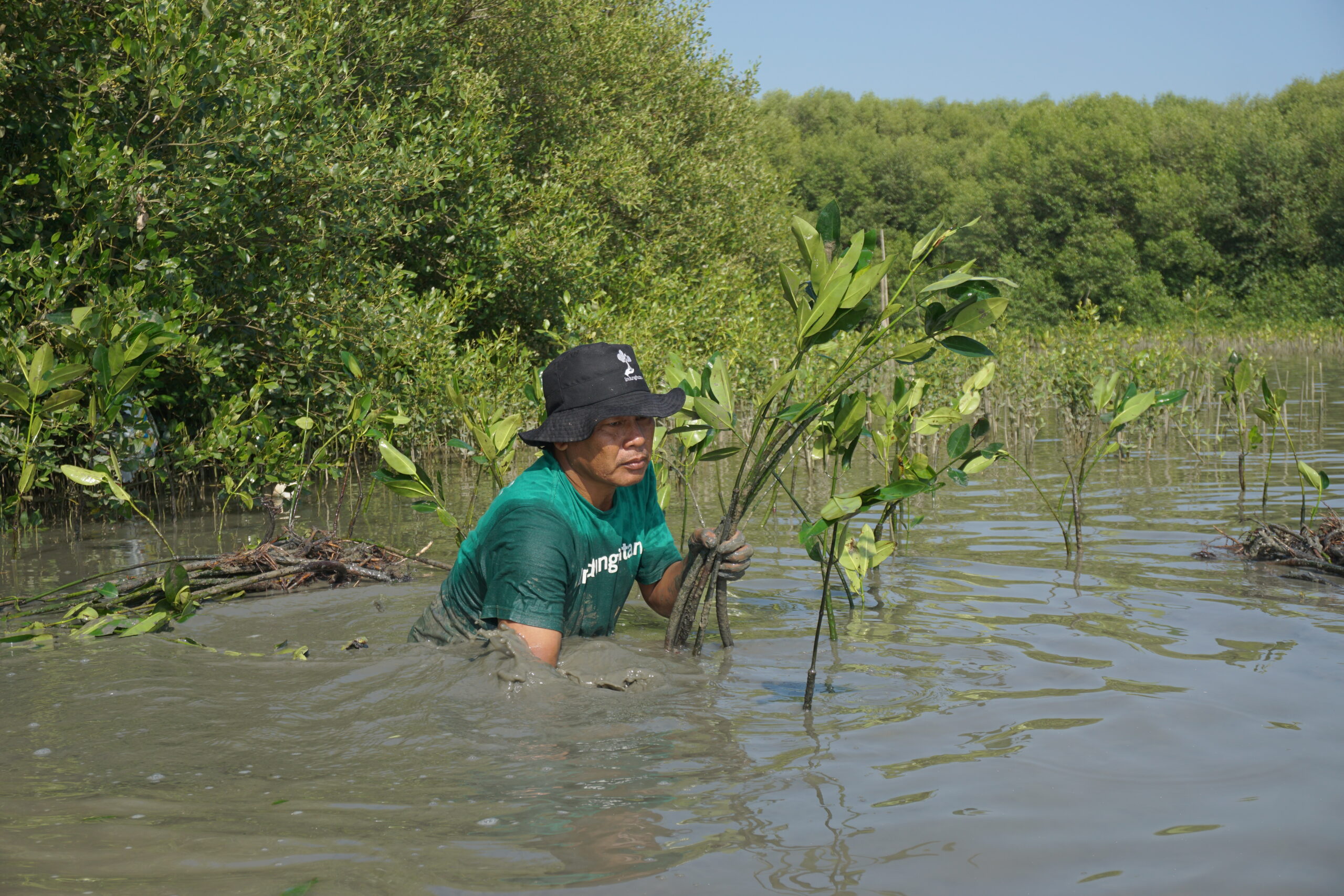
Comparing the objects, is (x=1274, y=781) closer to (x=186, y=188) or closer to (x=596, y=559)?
(x=596, y=559)

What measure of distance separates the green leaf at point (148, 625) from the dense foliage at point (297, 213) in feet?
3.12

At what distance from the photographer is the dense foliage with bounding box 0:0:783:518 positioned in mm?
7051

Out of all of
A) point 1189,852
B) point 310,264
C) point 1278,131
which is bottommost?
point 1189,852

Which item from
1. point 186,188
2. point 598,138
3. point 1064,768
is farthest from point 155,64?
point 598,138

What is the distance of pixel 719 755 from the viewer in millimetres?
3082

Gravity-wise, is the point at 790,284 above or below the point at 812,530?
above

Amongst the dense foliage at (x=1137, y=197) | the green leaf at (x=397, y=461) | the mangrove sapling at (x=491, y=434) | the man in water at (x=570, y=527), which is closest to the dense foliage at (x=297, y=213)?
the mangrove sapling at (x=491, y=434)

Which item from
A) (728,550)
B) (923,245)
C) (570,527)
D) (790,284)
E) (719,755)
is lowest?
(719,755)

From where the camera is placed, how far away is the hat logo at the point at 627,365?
11.9 ft

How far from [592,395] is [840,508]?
0.94 metres

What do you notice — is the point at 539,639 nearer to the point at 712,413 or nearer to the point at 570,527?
the point at 570,527

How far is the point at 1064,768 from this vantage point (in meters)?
2.93

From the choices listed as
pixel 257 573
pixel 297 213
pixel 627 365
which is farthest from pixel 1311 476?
pixel 297 213

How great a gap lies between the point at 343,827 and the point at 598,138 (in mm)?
13342
